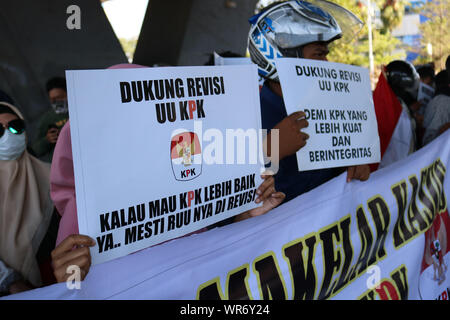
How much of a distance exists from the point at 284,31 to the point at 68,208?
1.40 m

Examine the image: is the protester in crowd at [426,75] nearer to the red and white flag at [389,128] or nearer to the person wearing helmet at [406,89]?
the person wearing helmet at [406,89]

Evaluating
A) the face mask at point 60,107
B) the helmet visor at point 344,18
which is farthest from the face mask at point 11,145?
the face mask at point 60,107

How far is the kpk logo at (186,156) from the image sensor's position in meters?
1.47

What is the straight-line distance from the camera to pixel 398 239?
2367 mm

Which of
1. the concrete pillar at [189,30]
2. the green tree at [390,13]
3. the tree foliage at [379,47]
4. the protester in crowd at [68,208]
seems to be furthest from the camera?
the green tree at [390,13]

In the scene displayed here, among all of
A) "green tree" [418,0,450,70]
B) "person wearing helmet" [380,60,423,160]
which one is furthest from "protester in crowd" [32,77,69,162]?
"green tree" [418,0,450,70]

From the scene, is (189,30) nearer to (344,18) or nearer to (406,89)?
(406,89)

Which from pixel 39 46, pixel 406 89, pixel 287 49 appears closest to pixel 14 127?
pixel 287 49

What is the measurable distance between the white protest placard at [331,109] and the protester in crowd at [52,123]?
104 inches

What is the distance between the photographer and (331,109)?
214cm

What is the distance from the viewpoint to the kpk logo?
1470 millimetres

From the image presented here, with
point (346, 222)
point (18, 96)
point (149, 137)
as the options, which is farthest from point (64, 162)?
point (18, 96)

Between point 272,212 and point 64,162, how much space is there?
2.72 ft

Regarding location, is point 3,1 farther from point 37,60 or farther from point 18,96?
point 18,96
